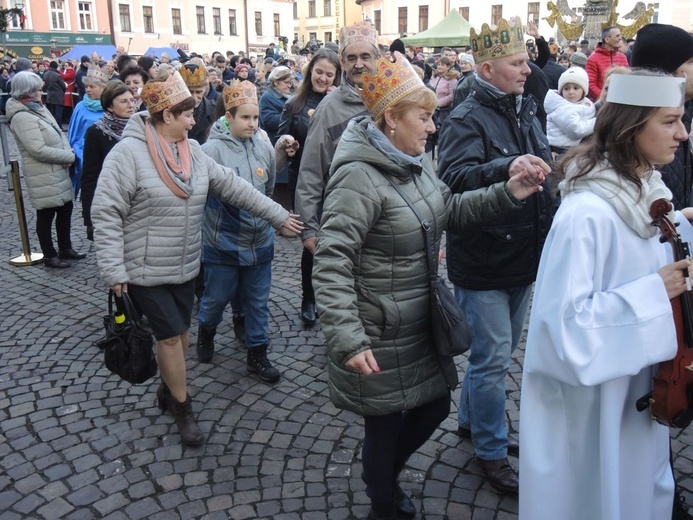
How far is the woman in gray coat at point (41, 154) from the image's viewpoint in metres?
6.74

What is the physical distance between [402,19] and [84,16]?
33.0 metres

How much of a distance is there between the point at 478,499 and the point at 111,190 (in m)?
2.41

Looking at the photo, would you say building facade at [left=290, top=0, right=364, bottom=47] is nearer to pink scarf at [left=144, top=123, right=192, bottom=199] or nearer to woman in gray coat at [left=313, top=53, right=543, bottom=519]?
pink scarf at [left=144, top=123, right=192, bottom=199]

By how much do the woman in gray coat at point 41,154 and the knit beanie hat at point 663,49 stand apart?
5.91 meters

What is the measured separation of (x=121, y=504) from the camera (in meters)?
3.31

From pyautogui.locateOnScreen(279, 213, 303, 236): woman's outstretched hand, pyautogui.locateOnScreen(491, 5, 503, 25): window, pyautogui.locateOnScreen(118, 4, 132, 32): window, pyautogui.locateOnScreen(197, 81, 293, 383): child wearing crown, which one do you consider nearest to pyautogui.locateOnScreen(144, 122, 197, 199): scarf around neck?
pyautogui.locateOnScreen(279, 213, 303, 236): woman's outstretched hand

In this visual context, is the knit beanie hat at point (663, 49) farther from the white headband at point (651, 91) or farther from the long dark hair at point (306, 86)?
the long dark hair at point (306, 86)

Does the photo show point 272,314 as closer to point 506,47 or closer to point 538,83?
point 538,83

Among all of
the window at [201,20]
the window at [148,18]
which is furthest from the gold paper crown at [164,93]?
the window at [201,20]

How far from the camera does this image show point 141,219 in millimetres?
3619

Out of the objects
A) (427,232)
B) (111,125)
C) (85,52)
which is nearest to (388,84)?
(427,232)

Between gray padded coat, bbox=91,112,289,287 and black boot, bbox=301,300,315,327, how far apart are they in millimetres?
1733

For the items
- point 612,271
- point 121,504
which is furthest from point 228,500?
point 612,271

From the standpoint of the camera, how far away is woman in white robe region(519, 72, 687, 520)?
2139 mm
